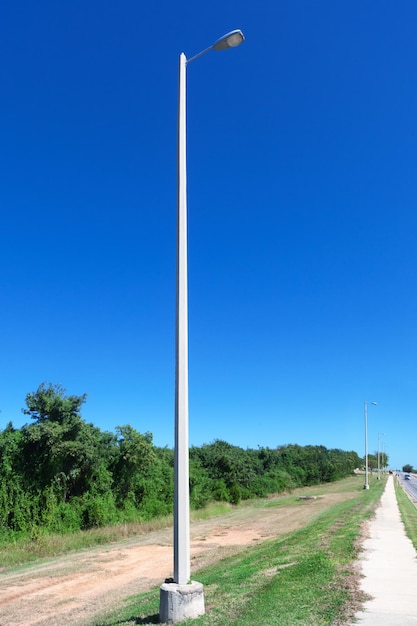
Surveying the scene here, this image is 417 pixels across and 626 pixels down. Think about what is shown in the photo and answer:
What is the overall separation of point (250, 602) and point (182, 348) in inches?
161

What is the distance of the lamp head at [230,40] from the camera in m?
7.73

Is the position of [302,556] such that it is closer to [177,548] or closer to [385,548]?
[385,548]

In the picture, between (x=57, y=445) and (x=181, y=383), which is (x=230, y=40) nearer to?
(x=181, y=383)

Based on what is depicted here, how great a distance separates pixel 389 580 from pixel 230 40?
382 inches

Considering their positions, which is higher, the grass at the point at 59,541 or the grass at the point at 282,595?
the grass at the point at 282,595

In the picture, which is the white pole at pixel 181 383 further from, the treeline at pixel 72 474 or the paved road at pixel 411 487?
the paved road at pixel 411 487

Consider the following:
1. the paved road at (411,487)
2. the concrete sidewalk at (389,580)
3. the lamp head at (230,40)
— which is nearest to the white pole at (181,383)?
the lamp head at (230,40)

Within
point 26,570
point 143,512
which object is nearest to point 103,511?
point 143,512

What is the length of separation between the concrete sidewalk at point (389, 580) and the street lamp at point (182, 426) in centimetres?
234

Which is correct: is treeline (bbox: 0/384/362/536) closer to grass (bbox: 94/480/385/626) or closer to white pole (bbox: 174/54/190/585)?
grass (bbox: 94/480/385/626)

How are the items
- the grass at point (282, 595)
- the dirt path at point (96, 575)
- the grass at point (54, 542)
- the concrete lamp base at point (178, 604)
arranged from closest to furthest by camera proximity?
the concrete lamp base at point (178, 604), the grass at point (282, 595), the dirt path at point (96, 575), the grass at point (54, 542)

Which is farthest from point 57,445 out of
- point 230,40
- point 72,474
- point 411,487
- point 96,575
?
point 411,487

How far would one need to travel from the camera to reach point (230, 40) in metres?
7.86

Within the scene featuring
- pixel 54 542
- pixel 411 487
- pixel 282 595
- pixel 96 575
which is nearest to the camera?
pixel 282 595
